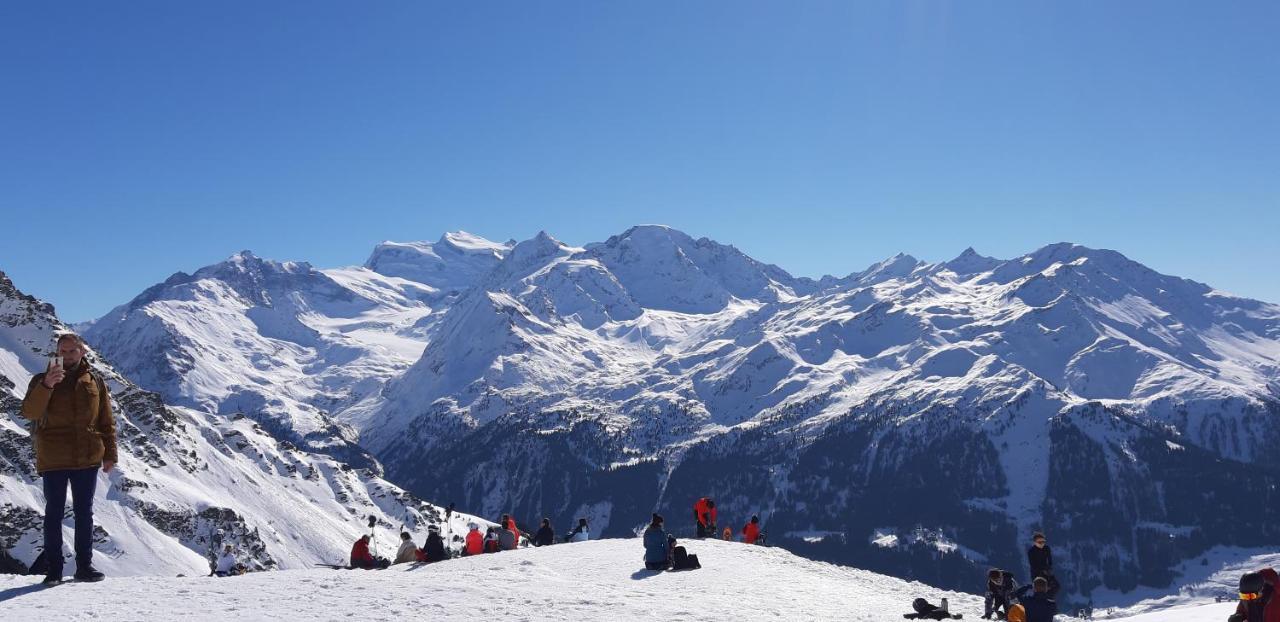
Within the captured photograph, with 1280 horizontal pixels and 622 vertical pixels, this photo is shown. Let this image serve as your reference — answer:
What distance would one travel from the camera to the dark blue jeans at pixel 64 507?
19.0 metres

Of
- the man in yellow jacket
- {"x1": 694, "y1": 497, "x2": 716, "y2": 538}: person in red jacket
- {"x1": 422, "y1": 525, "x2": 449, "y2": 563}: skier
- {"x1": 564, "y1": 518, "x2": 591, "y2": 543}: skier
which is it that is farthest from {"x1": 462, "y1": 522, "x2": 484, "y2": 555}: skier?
the man in yellow jacket

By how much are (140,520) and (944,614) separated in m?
141

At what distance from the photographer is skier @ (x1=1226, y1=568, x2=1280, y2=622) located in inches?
746

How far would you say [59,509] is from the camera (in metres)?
19.0

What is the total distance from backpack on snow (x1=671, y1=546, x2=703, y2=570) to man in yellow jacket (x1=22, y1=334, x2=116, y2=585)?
19.9m

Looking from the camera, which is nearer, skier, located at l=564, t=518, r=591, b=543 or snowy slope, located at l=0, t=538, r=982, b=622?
snowy slope, located at l=0, t=538, r=982, b=622

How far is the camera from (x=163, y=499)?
145 meters

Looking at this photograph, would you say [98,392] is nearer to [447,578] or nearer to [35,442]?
[35,442]

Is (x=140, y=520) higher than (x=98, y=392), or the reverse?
(x=98, y=392)

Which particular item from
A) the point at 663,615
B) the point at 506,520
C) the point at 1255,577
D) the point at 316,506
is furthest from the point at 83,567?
the point at 316,506

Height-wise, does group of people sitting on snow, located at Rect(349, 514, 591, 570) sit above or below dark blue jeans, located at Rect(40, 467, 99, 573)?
below

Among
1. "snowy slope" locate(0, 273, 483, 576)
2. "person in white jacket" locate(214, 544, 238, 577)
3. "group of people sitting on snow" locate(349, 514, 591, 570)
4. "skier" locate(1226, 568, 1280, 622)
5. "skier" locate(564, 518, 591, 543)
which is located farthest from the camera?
"snowy slope" locate(0, 273, 483, 576)

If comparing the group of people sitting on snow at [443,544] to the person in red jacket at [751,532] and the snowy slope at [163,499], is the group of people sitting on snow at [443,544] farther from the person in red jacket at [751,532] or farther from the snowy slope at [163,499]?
the snowy slope at [163,499]

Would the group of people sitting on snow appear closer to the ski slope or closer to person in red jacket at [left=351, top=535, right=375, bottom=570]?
person in red jacket at [left=351, top=535, right=375, bottom=570]
